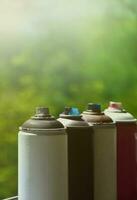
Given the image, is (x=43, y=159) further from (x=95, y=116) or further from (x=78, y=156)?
(x=95, y=116)

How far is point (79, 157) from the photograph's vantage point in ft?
2.91

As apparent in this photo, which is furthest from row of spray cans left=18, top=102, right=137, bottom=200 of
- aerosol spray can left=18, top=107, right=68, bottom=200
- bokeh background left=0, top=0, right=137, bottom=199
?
bokeh background left=0, top=0, right=137, bottom=199

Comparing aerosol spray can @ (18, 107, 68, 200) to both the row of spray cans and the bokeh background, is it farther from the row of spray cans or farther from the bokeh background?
the bokeh background

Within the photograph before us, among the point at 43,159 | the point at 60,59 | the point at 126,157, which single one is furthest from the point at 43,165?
the point at 60,59

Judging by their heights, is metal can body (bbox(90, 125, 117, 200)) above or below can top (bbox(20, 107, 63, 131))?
below

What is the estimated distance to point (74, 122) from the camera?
2.95 feet

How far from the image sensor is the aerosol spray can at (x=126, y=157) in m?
1.02

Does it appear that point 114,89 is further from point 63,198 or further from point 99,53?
point 63,198

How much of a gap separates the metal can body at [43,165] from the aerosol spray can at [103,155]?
14 cm

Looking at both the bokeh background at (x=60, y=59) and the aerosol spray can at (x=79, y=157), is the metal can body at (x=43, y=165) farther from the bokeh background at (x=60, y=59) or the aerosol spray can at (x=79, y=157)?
the bokeh background at (x=60, y=59)

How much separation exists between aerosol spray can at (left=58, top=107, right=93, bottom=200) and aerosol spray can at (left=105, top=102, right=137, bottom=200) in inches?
5.5

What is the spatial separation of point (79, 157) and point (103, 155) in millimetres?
98

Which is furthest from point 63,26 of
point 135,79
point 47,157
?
point 47,157

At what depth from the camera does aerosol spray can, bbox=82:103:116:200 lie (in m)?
0.95
